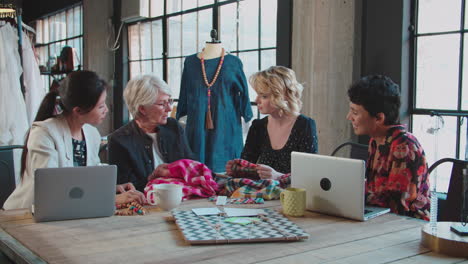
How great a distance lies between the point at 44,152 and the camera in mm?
2238

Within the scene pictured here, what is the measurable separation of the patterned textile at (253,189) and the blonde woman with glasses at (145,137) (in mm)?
561

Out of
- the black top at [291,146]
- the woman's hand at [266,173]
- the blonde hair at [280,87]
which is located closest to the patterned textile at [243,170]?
the woman's hand at [266,173]

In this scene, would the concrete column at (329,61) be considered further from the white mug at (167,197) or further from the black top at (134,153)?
the white mug at (167,197)

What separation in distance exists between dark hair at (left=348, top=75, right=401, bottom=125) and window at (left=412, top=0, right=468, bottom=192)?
556 millimetres

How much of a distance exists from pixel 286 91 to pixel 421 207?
3.57 feet

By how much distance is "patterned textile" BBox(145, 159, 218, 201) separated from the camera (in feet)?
7.18

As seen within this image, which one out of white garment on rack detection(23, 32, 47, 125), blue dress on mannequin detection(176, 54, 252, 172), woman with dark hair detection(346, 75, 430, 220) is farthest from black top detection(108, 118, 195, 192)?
white garment on rack detection(23, 32, 47, 125)

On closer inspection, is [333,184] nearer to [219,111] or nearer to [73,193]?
[73,193]

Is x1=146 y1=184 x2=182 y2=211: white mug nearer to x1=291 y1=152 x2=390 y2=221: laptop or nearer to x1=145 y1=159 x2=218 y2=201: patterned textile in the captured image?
x1=145 y1=159 x2=218 y2=201: patterned textile

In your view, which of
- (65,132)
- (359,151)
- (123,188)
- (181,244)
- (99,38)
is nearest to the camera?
(181,244)

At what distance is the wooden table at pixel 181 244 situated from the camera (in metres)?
1.36

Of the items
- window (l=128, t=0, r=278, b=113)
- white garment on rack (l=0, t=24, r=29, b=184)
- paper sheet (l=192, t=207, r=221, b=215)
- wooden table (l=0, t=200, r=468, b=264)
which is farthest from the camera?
white garment on rack (l=0, t=24, r=29, b=184)

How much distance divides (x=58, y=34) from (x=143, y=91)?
21.2ft

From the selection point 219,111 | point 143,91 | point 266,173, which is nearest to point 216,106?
point 219,111
